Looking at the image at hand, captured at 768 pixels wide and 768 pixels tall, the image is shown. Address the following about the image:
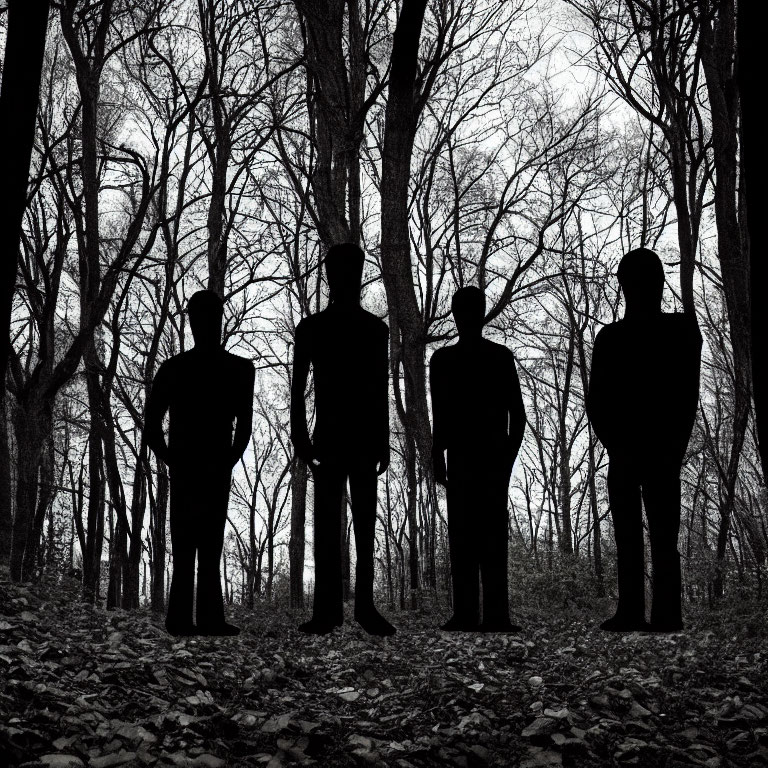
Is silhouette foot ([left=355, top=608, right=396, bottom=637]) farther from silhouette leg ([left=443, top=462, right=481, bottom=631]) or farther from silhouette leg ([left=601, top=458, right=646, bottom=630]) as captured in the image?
silhouette leg ([left=601, top=458, right=646, bottom=630])

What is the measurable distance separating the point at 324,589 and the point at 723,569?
9.39 meters

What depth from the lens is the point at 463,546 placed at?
351 cm

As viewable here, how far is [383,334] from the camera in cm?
342

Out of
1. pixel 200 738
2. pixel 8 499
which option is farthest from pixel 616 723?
pixel 8 499

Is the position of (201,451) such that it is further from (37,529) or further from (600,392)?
(37,529)

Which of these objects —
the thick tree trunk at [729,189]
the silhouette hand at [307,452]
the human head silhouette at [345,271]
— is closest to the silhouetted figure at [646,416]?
the human head silhouette at [345,271]

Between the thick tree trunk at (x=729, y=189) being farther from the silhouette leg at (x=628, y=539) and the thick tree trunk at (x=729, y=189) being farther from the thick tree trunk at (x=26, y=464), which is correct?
the thick tree trunk at (x=26, y=464)

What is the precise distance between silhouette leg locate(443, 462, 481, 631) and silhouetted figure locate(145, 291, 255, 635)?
104 cm

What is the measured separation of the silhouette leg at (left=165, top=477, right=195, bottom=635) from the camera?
341cm

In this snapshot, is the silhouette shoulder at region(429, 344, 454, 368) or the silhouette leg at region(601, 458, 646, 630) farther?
the silhouette shoulder at region(429, 344, 454, 368)

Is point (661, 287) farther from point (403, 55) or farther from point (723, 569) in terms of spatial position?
point (723, 569)

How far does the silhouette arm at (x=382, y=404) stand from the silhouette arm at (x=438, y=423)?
0.90 feet

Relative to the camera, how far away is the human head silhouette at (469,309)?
10.9 ft

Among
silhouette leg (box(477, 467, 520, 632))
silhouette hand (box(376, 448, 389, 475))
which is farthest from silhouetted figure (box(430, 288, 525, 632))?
silhouette hand (box(376, 448, 389, 475))
